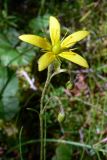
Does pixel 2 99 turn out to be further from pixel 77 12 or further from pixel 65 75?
pixel 77 12

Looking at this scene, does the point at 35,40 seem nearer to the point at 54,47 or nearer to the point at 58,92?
the point at 54,47

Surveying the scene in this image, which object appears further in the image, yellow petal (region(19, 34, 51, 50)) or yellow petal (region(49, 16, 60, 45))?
yellow petal (region(49, 16, 60, 45))

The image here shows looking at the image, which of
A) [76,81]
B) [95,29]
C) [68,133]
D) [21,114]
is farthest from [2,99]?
[95,29]

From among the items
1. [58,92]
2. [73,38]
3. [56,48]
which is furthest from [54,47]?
[58,92]

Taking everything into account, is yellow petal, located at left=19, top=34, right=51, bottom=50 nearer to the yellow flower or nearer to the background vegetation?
the yellow flower

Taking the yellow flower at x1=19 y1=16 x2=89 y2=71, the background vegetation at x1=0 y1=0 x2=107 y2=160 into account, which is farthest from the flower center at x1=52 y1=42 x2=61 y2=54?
the background vegetation at x1=0 y1=0 x2=107 y2=160

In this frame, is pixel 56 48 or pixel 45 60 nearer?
pixel 45 60

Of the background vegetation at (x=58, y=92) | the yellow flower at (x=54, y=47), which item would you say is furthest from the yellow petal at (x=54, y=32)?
the background vegetation at (x=58, y=92)

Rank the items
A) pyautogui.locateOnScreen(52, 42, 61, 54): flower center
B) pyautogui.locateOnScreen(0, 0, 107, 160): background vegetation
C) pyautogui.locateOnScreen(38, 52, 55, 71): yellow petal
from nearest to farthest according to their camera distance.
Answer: pyautogui.locateOnScreen(38, 52, 55, 71): yellow petal → pyautogui.locateOnScreen(52, 42, 61, 54): flower center → pyautogui.locateOnScreen(0, 0, 107, 160): background vegetation
